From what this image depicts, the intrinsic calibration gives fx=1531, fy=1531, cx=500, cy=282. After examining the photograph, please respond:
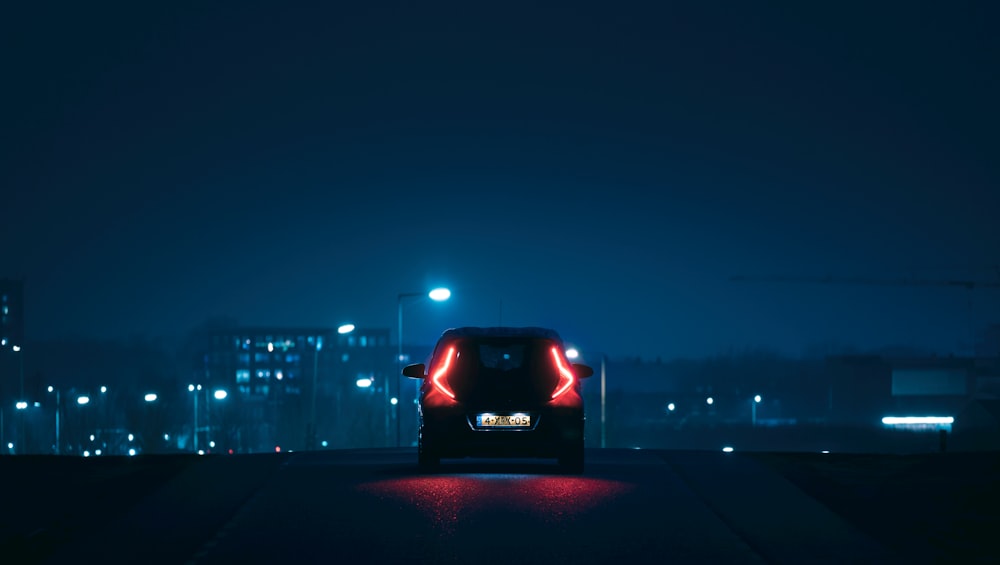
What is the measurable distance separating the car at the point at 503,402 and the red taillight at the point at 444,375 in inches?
0.5

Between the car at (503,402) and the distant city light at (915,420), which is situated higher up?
the car at (503,402)

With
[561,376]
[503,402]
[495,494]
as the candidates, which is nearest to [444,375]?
[503,402]

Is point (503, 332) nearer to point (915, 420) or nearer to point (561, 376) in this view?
point (561, 376)

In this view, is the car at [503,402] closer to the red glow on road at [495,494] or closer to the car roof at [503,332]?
the car roof at [503,332]

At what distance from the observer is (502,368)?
19.1 meters

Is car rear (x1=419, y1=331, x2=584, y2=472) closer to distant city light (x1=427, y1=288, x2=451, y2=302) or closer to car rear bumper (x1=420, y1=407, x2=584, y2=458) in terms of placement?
car rear bumper (x1=420, y1=407, x2=584, y2=458)

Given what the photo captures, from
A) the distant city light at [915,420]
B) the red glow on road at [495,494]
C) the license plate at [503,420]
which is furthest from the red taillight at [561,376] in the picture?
the distant city light at [915,420]

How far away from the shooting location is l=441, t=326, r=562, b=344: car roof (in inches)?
755

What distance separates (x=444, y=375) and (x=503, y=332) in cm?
92

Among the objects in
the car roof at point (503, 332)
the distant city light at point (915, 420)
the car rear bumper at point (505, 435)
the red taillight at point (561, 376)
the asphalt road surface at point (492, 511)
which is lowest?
the distant city light at point (915, 420)

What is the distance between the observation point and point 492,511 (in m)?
14.9

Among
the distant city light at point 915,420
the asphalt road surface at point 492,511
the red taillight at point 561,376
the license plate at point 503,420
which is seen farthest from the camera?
the distant city light at point 915,420

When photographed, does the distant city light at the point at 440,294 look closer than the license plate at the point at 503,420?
No

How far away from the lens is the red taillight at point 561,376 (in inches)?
→ 749
